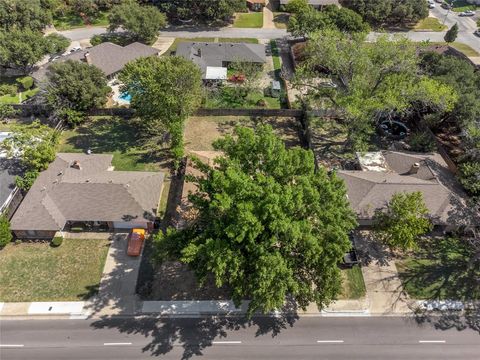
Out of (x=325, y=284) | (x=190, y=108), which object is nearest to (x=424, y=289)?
(x=325, y=284)

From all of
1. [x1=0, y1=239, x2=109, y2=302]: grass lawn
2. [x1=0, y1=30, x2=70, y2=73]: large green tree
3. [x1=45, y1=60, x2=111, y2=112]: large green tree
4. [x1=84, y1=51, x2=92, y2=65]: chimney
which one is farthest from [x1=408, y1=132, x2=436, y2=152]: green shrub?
[x1=0, y1=30, x2=70, y2=73]: large green tree

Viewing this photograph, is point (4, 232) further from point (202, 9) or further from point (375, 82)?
point (202, 9)

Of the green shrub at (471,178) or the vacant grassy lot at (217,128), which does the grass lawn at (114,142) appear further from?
the green shrub at (471,178)

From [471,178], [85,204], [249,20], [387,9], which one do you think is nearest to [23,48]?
[85,204]

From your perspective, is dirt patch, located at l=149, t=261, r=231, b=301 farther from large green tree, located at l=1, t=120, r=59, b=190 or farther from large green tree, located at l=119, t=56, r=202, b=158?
large green tree, located at l=1, t=120, r=59, b=190

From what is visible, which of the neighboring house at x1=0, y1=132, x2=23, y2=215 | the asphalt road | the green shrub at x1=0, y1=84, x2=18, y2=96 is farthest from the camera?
the green shrub at x1=0, y1=84, x2=18, y2=96
